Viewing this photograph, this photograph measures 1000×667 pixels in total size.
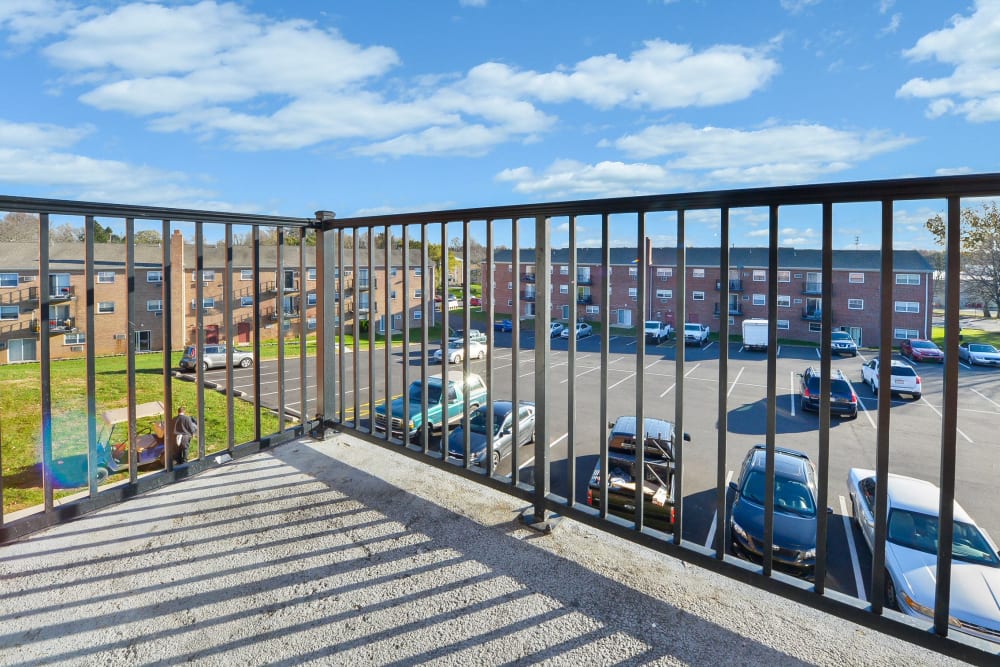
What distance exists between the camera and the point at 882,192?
1006 mm

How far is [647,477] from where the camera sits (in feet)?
19.4

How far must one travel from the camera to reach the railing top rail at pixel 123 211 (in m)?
1.50

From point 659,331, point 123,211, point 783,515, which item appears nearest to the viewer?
point 123,211

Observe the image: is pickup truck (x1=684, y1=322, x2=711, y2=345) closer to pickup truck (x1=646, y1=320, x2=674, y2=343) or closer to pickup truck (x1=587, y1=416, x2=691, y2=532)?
pickup truck (x1=646, y1=320, x2=674, y2=343)

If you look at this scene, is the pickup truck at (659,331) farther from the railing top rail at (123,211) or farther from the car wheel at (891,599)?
the railing top rail at (123,211)

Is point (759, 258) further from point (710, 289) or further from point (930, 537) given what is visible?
point (710, 289)

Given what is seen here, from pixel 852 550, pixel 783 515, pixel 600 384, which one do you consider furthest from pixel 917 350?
pixel 600 384

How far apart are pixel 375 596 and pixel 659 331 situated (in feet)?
79.6

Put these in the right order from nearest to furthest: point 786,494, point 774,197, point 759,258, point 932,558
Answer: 1. point 774,197
2. point 759,258
3. point 932,558
4. point 786,494

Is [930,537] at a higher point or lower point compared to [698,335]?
lower

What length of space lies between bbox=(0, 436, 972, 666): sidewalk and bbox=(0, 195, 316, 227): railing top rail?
102 cm

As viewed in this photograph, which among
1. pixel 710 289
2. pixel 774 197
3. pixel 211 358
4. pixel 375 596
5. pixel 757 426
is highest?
pixel 710 289

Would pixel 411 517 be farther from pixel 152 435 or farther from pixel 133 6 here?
pixel 152 435

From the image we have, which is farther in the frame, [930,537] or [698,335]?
[698,335]
